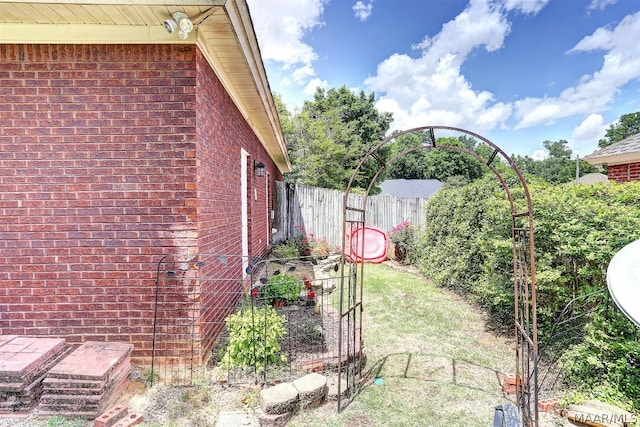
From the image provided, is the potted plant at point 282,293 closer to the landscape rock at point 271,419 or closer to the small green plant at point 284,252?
the landscape rock at point 271,419

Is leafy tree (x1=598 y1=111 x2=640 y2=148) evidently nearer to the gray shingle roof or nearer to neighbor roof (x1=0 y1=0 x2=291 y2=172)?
the gray shingle roof

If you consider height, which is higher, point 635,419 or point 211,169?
point 211,169

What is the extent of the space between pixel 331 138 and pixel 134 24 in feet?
58.8

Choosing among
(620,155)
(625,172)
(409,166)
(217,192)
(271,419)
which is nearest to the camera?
(271,419)

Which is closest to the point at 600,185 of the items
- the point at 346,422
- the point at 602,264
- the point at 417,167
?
the point at 602,264

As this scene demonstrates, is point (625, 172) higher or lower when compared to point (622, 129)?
lower

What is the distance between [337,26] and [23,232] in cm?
1133

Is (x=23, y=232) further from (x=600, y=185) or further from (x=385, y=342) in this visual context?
(x=600, y=185)

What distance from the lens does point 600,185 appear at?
368 centimetres

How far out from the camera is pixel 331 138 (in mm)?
20109

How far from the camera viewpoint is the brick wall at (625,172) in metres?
6.25

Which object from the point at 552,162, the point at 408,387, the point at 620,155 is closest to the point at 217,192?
the point at 408,387

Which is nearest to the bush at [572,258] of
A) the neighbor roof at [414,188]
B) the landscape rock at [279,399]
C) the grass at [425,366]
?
the grass at [425,366]

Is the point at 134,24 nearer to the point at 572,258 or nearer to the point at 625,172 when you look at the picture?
the point at 572,258
